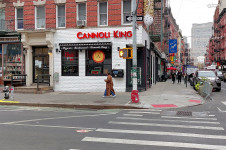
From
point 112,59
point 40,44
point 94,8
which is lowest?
point 112,59

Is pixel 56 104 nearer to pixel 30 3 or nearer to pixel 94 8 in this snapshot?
pixel 94 8

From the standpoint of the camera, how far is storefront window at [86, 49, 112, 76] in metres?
19.1

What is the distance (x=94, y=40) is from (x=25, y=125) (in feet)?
39.1

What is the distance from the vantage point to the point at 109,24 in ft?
61.7

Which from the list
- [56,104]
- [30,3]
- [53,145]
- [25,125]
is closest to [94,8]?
[30,3]

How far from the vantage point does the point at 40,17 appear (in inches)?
802

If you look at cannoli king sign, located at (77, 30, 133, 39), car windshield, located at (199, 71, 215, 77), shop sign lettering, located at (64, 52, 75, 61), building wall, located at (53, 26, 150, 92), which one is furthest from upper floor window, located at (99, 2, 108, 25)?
car windshield, located at (199, 71, 215, 77)

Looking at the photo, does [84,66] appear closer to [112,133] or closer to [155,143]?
[112,133]

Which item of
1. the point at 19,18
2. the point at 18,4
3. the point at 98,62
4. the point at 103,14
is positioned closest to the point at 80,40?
the point at 98,62

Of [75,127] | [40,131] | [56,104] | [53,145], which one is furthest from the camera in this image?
[56,104]

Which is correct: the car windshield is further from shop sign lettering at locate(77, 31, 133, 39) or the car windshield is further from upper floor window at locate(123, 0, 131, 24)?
upper floor window at locate(123, 0, 131, 24)

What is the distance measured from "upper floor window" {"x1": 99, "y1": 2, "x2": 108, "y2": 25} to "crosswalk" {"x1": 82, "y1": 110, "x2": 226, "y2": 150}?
11.6m

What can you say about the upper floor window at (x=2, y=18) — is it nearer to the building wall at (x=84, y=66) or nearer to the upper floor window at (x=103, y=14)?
the building wall at (x=84, y=66)

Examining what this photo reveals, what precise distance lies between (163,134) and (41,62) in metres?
16.1
